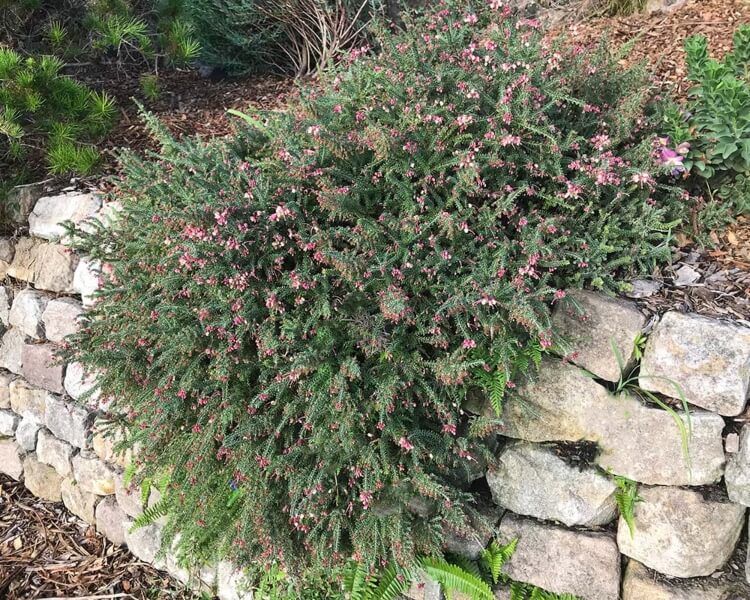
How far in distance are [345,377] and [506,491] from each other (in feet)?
3.03

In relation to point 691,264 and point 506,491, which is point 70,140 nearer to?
point 506,491

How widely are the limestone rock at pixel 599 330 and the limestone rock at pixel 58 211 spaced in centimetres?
271

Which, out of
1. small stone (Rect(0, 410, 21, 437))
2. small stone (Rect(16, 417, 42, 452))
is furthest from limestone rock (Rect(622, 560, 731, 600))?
small stone (Rect(0, 410, 21, 437))

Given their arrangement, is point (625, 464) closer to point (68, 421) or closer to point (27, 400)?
point (68, 421)

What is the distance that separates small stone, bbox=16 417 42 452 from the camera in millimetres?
4094

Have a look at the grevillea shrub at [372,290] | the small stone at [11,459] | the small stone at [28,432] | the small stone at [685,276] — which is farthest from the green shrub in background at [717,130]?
the small stone at [11,459]

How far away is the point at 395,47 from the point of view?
9.90 feet

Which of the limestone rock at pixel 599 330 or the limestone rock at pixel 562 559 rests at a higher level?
the limestone rock at pixel 599 330

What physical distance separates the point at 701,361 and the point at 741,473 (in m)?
0.45

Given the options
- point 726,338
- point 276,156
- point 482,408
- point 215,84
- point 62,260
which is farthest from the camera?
point 215,84

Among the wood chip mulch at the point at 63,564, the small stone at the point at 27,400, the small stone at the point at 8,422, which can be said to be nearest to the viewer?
the wood chip mulch at the point at 63,564

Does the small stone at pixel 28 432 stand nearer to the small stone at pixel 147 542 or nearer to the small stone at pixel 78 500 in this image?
the small stone at pixel 78 500

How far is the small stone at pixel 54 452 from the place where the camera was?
3896 millimetres

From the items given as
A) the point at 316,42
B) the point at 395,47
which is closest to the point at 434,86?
the point at 395,47
